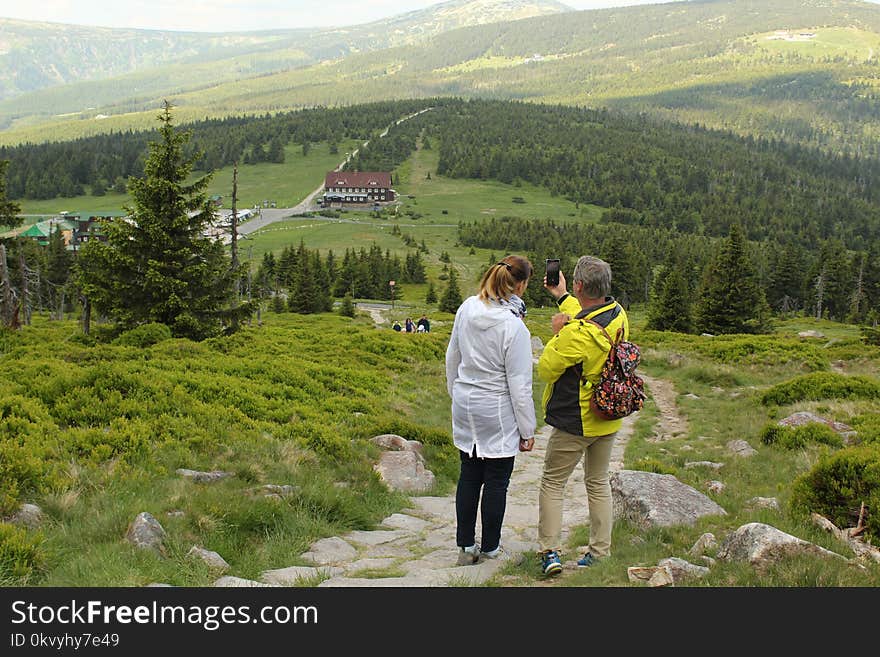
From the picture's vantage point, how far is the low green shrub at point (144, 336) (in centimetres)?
2028

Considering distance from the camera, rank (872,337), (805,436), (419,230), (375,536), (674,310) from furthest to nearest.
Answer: (419,230) → (674,310) → (872,337) → (805,436) → (375,536)

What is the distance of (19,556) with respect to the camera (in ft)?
17.8

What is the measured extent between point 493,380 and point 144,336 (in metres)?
17.3

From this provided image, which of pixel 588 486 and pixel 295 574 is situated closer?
pixel 295 574

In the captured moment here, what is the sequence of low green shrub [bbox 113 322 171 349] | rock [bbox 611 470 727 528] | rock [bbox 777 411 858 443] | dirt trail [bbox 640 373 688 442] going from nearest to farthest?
rock [bbox 611 470 727 528] → rock [bbox 777 411 858 443] → dirt trail [bbox 640 373 688 442] → low green shrub [bbox 113 322 171 349]

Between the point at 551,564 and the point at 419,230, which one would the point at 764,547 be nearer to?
the point at 551,564

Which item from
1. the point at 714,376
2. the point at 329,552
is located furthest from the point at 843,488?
the point at 714,376

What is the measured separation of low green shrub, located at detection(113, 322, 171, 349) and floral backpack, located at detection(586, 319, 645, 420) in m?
17.5

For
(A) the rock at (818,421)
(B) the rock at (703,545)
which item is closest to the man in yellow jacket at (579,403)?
(B) the rock at (703,545)

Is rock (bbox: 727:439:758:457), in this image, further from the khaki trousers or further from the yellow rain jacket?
the yellow rain jacket

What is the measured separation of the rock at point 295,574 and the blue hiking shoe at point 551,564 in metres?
1.97

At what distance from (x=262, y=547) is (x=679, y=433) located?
1229 centimetres

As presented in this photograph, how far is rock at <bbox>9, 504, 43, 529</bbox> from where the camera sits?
630cm

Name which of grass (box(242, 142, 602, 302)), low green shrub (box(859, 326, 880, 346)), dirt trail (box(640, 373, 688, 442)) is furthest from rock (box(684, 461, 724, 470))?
grass (box(242, 142, 602, 302))
